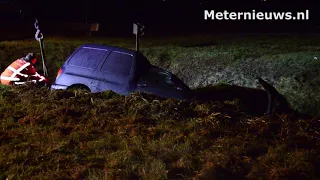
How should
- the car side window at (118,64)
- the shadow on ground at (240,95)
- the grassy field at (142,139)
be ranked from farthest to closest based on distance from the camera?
1. the shadow on ground at (240,95)
2. the car side window at (118,64)
3. the grassy field at (142,139)

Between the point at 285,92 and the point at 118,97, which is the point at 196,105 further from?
the point at 285,92

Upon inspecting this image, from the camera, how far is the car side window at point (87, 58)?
9141mm

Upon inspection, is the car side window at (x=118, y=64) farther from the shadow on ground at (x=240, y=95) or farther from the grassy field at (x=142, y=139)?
the shadow on ground at (x=240, y=95)

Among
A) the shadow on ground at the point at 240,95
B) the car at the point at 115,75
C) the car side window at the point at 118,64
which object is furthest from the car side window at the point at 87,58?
the shadow on ground at the point at 240,95

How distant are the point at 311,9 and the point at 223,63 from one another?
53.9ft

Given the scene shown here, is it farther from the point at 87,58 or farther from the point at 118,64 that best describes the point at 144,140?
the point at 87,58

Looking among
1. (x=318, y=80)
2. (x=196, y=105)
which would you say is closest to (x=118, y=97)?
(x=196, y=105)

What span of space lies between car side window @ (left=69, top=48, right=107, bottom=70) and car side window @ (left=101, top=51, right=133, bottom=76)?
0.24 meters

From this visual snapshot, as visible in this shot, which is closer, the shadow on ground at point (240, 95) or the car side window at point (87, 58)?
the car side window at point (87, 58)

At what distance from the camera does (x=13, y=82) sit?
9234mm

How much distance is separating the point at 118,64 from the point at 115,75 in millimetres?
331

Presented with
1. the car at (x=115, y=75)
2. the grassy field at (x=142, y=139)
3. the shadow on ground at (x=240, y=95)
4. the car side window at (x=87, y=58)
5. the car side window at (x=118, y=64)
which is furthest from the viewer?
the shadow on ground at (x=240, y=95)

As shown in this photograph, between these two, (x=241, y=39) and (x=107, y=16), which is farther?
(x=107, y=16)

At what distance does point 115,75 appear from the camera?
878 centimetres
